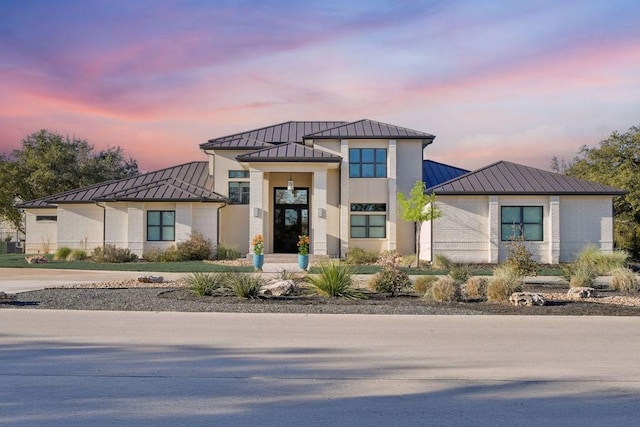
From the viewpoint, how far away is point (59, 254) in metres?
33.4

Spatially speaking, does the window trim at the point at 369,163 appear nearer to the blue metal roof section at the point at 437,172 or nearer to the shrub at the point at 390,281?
the blue metal roof section at the point at 437,172

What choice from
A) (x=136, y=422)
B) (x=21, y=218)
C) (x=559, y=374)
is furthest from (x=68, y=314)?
(x=21, y=218)

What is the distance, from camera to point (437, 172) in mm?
37719

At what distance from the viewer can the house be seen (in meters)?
30.6

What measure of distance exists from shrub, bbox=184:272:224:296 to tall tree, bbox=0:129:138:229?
3549 cm

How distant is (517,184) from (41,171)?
1388 inches

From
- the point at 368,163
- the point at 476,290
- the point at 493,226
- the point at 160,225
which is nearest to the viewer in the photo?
the point at 476,290

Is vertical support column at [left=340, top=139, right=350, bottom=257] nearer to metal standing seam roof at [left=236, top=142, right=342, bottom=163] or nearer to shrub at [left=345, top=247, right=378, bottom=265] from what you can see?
metal standing seam roof at [left=236, top=142, right=342, bottom=163]

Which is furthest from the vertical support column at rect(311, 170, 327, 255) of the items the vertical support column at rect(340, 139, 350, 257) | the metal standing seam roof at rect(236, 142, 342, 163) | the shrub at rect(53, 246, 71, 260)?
the shrub at rect(53, 246, 71, 260)

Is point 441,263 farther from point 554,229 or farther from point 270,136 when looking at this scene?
point 270,136

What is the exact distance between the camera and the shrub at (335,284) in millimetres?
16109

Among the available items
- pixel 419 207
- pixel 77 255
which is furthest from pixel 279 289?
pixel 77 255

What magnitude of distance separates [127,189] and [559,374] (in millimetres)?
30374

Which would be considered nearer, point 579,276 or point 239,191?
point 579,276
